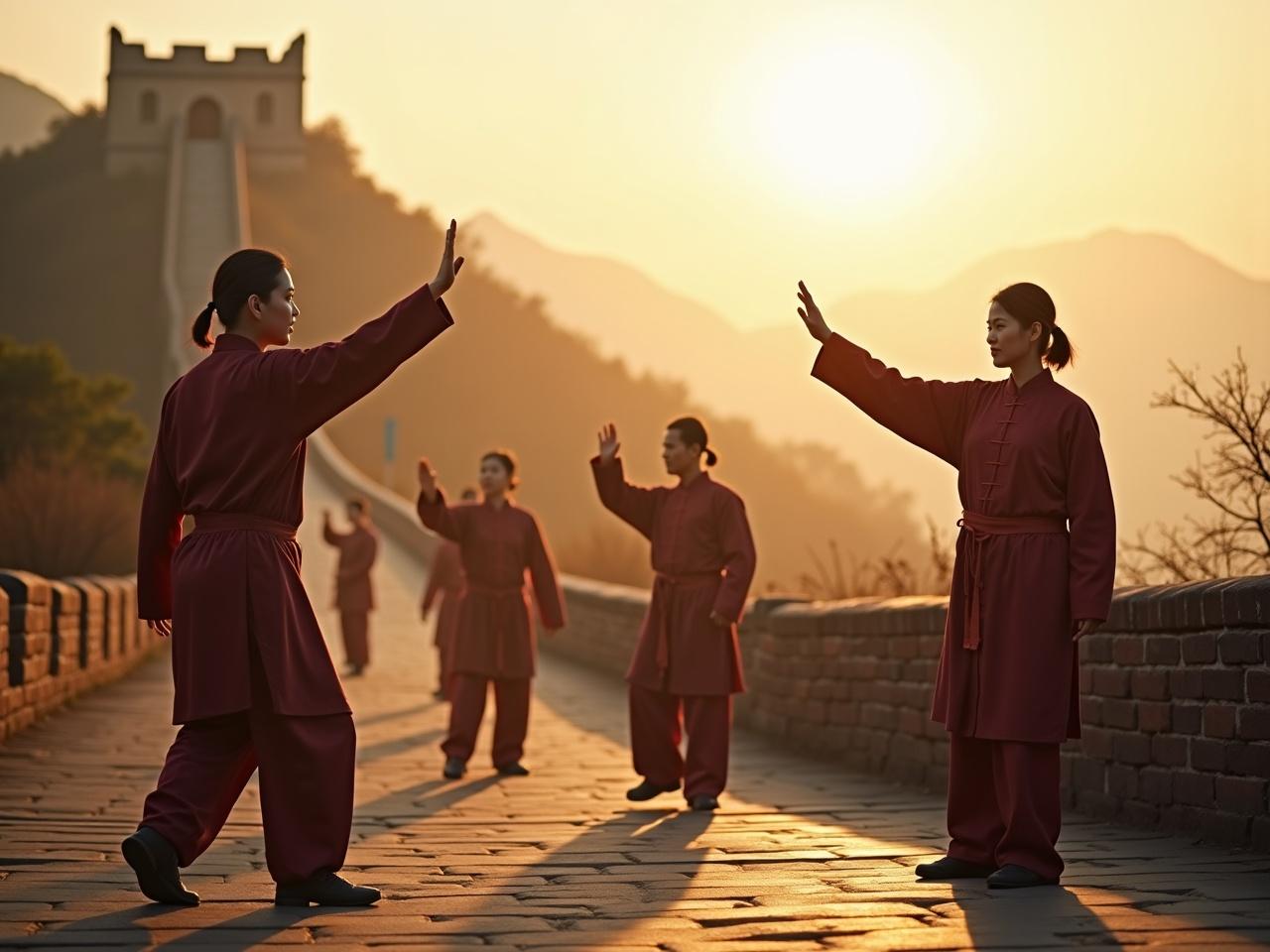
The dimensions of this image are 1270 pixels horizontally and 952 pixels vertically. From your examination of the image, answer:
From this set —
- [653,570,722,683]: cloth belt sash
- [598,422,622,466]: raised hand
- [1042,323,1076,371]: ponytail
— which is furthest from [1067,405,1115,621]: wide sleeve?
[653,570,722,683]: cloth belt sash

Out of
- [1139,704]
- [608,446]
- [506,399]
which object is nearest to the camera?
[1139,704]

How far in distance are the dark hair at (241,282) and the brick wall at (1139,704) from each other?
364 centimetres

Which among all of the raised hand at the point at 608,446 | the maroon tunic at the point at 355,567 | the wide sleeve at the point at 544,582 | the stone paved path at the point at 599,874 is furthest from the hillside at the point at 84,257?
the raised hand at the point at 608,446

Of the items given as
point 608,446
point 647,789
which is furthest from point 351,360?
point 647,789

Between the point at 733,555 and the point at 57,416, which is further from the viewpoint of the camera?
the point at 57,416

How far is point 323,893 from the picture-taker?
228 inches

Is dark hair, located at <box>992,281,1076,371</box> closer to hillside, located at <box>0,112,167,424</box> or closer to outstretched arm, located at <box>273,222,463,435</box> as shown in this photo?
outstretched arm, located at <box>273,222,463,435</box>

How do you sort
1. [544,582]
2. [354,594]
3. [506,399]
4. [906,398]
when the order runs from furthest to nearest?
[506,399], [354,594], [544,582], [906,398]

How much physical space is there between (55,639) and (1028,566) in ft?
27.8

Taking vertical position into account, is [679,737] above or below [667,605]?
below

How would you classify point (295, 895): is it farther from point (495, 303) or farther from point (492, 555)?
point (495, 303)

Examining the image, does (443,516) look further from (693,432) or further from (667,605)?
(693,432)

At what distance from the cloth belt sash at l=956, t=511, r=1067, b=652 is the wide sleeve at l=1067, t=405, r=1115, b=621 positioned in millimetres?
82

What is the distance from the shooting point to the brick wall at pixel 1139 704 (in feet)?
23.0
